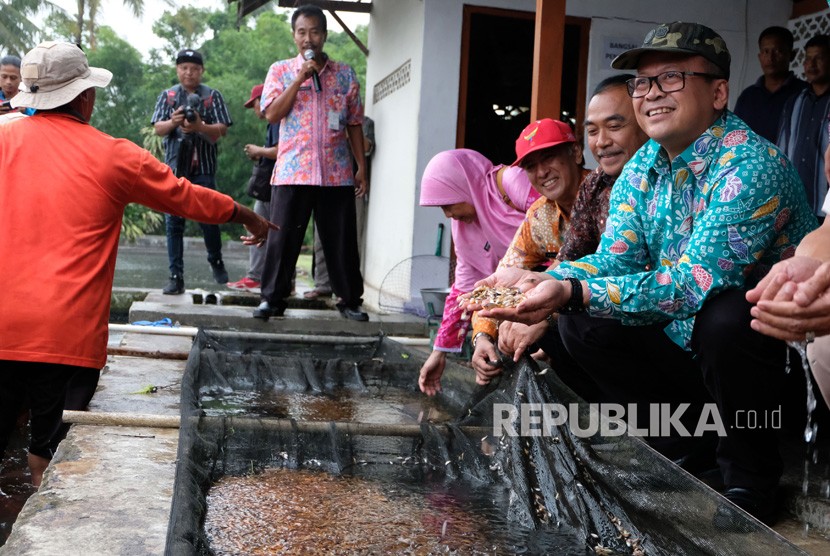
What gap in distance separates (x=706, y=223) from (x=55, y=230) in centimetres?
227

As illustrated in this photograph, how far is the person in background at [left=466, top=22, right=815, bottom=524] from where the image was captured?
251cm

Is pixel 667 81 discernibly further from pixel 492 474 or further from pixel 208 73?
pixel 208 73

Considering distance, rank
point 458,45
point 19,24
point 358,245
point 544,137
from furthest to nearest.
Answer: point 19,24
point 358,245
point 458,45
point 544,137

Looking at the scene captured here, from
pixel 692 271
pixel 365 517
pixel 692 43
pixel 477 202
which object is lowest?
pixel 365 517

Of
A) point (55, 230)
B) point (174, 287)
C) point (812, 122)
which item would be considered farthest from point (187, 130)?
point (812, 122)

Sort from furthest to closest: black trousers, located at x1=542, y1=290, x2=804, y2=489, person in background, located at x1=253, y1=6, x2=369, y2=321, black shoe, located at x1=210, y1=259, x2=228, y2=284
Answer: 1. black shoe, located at x1=210, y1=259, x2=228, y2=284
2. person in background, located at x1=253, y1=6, x2=369, y2=321
3. black trousers, located at x1=542, y1=290, x2=804, y2=489

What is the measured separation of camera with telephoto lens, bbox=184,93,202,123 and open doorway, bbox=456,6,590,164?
2.20 m

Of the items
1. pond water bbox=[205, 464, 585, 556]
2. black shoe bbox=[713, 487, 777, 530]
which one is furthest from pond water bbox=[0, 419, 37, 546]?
black shoe bbox=[713, 487, 777, 530]

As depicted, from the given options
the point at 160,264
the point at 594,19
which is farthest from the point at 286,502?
the point at 160,264

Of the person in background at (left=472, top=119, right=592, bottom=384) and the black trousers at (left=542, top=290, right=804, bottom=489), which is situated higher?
the person in background at (left=472, top=119, right=592, bottom=384)

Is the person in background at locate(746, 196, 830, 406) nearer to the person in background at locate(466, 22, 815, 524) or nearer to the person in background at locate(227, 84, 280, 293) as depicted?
the person in background at locate(466, 22, 815, 524)

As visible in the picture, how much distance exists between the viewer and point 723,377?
98.3 inches

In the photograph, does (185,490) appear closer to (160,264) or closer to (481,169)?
(481,169)

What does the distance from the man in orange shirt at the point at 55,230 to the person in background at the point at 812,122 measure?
4220 mm
